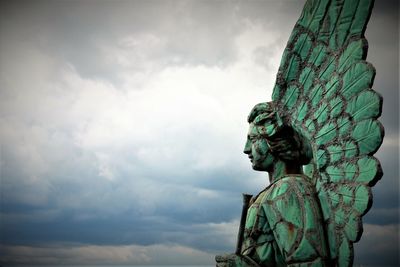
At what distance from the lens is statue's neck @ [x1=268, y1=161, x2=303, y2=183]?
5590mm

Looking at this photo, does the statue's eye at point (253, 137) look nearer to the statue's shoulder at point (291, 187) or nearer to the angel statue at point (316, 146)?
the angel statue at point (316, 146)

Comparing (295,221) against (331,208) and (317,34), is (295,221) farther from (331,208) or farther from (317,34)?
(317,34)

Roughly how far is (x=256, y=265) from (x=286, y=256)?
486 mm

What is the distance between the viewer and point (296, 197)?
495 cm

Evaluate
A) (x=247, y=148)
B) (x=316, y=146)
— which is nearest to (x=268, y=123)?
(x=247, y=148)

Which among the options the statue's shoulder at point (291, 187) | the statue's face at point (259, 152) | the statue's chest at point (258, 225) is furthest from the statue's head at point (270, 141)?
the statue's chest at point (258, 225)

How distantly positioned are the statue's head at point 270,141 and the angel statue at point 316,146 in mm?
14

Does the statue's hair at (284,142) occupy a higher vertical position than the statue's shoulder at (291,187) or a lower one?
higher

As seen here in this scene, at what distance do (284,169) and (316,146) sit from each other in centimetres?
70

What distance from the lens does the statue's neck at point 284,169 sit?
5.59 m

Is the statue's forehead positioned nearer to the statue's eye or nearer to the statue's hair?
the statue's eye

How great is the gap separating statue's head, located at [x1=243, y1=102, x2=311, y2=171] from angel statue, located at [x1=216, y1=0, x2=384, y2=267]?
0.01 m

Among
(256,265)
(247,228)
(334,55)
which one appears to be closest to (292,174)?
(247,228)

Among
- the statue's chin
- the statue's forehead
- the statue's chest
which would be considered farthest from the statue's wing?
the statue's chest
